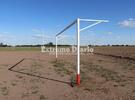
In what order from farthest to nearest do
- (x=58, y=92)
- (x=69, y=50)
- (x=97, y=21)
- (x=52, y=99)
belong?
(x=69, y=50) < (x=97, y=21) < (x=58, y=92) < (x=52, y=99)

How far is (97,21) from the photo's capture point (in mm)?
10070

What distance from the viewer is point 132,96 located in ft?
23.7

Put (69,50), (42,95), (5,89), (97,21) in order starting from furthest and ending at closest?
(69,50) → (97,21) → (5,89) → (42,95)

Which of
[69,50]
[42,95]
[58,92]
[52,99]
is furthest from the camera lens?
[69,50]

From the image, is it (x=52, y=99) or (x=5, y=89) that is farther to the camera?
(x=5, y=89)

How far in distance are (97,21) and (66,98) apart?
4.21 metres

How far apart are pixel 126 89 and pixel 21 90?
12.5 ft

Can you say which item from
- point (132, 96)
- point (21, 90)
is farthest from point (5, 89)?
point (132, 96)

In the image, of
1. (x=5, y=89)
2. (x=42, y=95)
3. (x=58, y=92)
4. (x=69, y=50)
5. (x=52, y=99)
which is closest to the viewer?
(x=52, y=99)

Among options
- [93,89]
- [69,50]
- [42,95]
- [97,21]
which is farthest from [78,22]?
[69,50]

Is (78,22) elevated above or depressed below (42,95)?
above

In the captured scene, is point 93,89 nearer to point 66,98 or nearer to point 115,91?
point 115,91

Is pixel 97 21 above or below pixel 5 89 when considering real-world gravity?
above

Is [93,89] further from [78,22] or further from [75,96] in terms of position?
[78,22]
